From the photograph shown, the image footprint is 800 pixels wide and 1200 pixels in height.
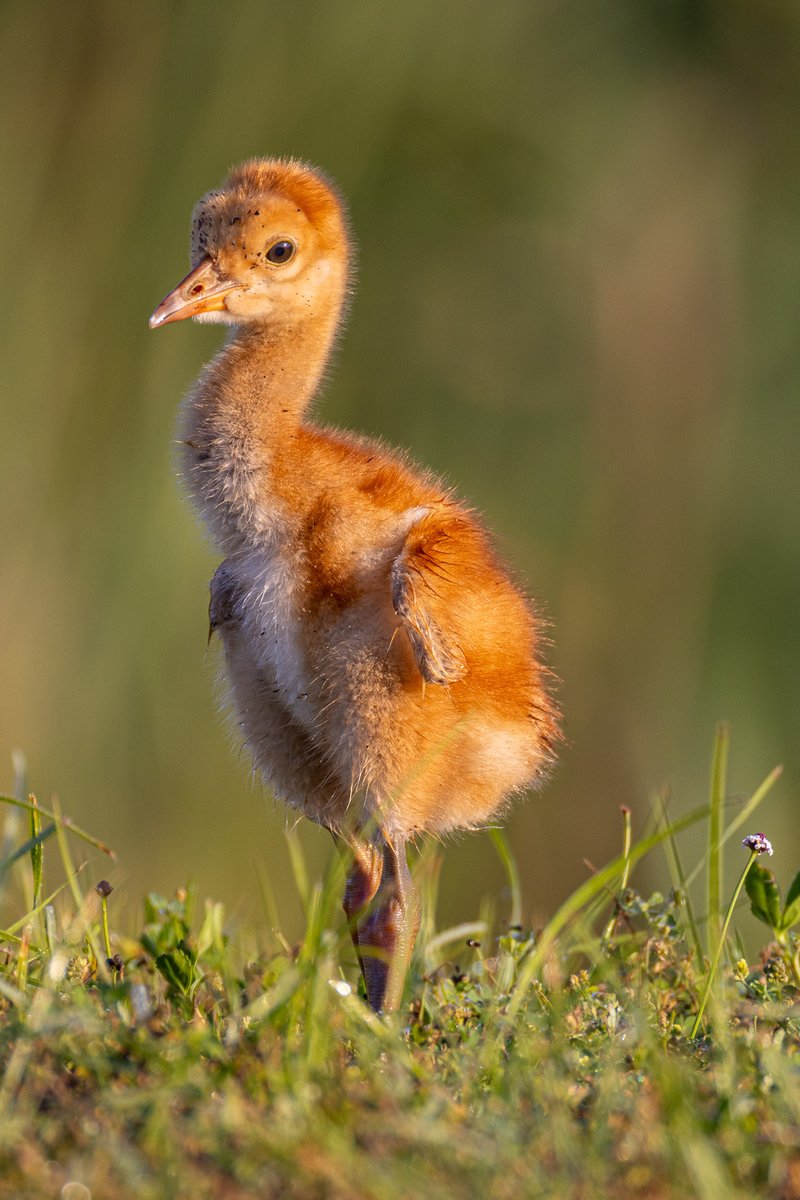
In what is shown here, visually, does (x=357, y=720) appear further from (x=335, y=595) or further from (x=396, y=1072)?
(x=396, y=1072)

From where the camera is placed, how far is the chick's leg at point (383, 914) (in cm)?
210

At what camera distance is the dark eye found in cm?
236

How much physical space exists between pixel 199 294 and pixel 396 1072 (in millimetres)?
1260

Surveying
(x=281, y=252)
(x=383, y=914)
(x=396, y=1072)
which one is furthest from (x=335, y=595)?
(x=396, y=1072)

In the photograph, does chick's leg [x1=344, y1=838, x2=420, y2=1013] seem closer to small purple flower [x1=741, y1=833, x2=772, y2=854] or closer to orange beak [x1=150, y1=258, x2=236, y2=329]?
small purple flower [x1=741, y1=833, x2=772, y2=854]

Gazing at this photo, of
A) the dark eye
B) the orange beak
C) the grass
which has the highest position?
the dark eye

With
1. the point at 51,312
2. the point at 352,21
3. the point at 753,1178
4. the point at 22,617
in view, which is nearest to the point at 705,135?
the point at 352,21

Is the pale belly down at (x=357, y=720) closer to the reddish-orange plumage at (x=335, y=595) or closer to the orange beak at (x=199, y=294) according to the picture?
the reddish-orange plumage at (x=335, y=595)

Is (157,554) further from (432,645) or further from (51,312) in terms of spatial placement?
(432,645)

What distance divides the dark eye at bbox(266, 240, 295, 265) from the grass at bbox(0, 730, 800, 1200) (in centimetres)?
94

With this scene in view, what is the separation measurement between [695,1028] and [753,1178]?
0.54 m

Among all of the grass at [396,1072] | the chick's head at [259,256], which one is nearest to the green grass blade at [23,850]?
the grass at [396,1072]

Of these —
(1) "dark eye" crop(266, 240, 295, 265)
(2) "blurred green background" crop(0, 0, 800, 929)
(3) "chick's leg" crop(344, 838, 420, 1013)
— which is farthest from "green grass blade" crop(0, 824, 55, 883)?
(2) "blurred green background" crop(0, 0, 800, 929)

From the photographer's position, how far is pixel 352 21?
5.13 meters
